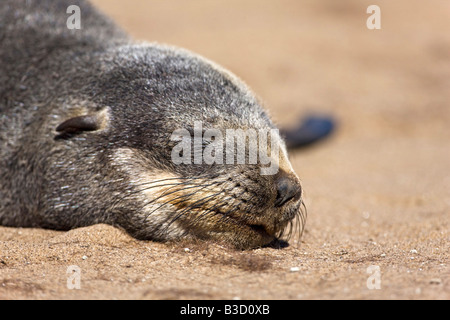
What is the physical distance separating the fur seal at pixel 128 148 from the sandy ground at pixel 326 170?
19cm

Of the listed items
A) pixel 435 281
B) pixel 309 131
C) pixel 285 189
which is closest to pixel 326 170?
pixel 309 131

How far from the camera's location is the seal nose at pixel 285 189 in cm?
416

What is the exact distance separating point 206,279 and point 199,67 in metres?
2.14

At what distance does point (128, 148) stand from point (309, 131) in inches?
226

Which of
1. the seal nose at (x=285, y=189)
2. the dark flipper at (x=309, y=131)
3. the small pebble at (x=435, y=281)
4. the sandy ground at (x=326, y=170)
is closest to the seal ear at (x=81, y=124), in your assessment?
the sandy ground at (x=326, y=170)

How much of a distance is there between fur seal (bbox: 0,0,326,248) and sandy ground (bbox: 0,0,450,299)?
0.19 meters

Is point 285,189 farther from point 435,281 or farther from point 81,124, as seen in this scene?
point 81,124

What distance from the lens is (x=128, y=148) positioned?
457 centimetres

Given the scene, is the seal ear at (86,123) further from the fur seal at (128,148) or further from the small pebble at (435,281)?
the small pebble at (435,281)

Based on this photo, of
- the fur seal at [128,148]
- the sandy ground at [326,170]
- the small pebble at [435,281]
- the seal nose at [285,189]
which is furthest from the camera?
the fur seal at [128,148]

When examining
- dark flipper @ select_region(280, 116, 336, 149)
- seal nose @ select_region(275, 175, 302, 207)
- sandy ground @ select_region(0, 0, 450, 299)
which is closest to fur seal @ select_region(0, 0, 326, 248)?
seal nose @ select_region(275, 175, 302, 207)

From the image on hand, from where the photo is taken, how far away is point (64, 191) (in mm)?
4711
